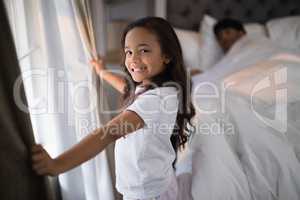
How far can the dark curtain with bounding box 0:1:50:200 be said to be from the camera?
2.26 ft

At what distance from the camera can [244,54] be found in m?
2.15

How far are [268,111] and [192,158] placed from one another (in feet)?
1.45

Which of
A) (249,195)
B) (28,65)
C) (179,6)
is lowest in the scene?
(249,195)

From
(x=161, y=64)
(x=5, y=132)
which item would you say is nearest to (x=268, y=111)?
(x=161, y=64)

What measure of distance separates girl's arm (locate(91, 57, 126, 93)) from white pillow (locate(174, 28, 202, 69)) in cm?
133

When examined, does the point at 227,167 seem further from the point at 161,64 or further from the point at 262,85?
the point at 262,85

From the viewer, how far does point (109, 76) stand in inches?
51.7

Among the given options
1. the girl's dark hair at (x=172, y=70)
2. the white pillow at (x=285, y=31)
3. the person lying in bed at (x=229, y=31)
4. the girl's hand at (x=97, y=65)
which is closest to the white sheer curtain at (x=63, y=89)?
the girl's hand at (x=97, y=65)

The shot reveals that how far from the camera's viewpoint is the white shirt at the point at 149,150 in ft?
3.00

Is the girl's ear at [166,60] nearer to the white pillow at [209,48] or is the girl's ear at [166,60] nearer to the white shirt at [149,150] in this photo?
the white shirt at [149,150]

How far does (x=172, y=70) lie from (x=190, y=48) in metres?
1.57

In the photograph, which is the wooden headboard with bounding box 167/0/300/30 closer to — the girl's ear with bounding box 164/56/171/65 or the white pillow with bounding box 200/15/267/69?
the white pillow with bounding box 200/15/267/69

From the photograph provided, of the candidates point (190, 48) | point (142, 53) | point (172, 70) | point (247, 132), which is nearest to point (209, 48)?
point (190, 48)

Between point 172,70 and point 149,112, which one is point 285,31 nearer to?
point 172,70
